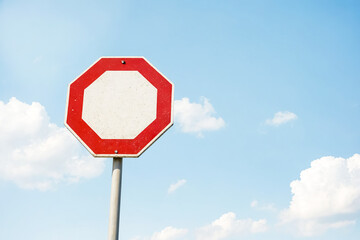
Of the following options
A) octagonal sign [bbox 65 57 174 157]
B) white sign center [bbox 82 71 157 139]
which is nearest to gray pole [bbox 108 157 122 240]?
octagonal sign [bbox 65 57 174 157]

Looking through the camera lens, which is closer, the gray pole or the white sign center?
the gray pole

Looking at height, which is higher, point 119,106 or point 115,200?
point 119,106

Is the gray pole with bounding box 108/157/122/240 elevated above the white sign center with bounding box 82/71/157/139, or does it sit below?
below

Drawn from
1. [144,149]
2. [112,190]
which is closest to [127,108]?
[144,149]

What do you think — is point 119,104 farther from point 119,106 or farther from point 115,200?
point 115,200

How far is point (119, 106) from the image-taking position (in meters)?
2.43

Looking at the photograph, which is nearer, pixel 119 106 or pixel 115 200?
pixel 115 200

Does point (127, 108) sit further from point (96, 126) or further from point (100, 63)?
point (100, 63)

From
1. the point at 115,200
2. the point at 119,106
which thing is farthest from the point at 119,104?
the point at 115,200

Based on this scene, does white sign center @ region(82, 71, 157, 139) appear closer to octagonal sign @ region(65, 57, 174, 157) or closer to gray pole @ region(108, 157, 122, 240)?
octagonal sign @ region(65, 57, 174, 157)

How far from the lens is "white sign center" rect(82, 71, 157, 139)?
236 centimetres

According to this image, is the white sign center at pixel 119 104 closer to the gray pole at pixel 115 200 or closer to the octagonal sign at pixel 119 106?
the octagonal sign at pixel 119 106

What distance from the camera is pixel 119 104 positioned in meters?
2.44

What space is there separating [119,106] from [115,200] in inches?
25.7
